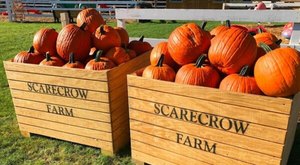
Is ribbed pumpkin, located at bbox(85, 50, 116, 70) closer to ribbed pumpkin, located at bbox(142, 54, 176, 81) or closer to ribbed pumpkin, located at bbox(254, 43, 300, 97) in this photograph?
ribbed pumpkin, located at bbox(142, 54, 176, 81)

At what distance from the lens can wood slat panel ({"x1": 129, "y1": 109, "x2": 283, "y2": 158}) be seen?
209cm

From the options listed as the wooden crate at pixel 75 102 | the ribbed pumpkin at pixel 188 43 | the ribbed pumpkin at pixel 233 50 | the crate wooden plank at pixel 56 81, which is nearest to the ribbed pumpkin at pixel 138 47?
the wooden crate at pixel 75 102

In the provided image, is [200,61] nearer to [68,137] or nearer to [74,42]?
[74,42]

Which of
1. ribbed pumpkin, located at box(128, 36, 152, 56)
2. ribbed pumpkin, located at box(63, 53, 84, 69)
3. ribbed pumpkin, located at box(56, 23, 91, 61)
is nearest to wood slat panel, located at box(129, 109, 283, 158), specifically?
ribbed pumpkin, located at box(63, 53, 84, 69)

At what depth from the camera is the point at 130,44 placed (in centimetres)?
350

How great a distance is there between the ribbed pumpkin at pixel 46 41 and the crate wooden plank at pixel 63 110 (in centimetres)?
56

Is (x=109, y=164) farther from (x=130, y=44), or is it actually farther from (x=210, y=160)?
(x=130, y=44)

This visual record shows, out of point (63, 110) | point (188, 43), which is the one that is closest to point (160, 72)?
point (188, 43)

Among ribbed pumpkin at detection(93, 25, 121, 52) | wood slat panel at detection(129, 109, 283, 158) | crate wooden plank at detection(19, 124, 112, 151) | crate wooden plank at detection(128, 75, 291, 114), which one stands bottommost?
crate wooden plank at detection(19, 124, 112, 151)

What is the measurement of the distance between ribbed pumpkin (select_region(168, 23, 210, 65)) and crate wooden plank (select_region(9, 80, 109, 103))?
0.76 metres

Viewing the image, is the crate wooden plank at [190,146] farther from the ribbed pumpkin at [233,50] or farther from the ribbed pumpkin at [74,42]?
the ribbed pumpkin at [74,42]

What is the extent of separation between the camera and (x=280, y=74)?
202 centimetres

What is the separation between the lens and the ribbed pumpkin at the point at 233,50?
2252 millimetres

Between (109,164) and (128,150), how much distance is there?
0.31 meters
